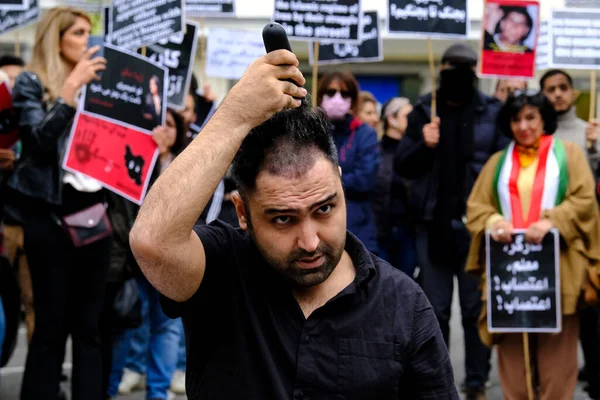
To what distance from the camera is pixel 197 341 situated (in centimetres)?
254

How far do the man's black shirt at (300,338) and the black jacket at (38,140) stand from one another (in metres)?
3.23

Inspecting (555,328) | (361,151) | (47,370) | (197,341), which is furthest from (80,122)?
(197,341)

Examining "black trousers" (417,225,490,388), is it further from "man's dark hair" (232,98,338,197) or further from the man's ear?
"man's dark hair" (232,98,338,197)

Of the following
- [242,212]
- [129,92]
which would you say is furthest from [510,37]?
[242,212]

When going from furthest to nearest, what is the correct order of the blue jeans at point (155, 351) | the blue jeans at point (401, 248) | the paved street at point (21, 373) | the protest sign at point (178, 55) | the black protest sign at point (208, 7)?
the black protest sign at point (208, 7)
the blue jeans at point (401, 248)
the protest sign at point (178, 55)
the paved street at point (21, 373)
the blue jeans at point (155, 351)

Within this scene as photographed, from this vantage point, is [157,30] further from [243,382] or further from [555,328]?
[243,382]

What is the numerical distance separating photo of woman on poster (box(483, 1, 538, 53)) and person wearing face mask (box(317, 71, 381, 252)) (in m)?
1.07

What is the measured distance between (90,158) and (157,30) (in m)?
1.61

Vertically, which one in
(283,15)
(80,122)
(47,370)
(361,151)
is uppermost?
(283,15)

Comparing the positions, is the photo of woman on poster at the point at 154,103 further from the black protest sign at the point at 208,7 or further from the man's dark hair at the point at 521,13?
the black protest sign at the point at 208,7

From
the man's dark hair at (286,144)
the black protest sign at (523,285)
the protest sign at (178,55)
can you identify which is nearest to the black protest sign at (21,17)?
the protest sign at (178,55)

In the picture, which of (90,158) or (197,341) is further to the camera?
(90,158)

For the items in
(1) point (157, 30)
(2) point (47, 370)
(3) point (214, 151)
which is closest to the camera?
(3) point (214, 151)

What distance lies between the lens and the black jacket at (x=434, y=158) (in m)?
7.05
